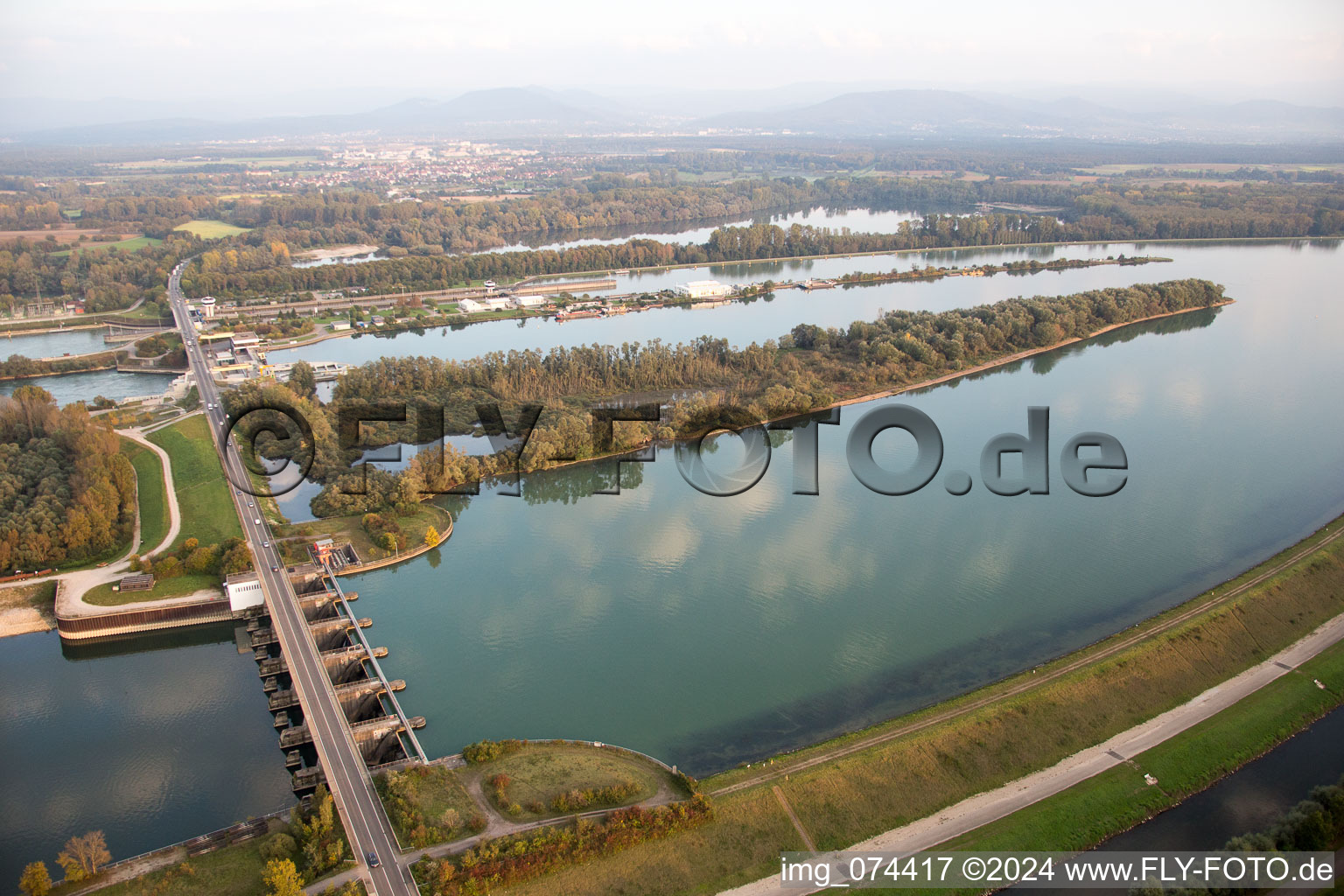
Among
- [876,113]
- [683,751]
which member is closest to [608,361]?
[683,751]

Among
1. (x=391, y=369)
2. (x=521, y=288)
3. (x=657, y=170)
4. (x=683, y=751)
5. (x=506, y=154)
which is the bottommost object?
(x=683, y=751)

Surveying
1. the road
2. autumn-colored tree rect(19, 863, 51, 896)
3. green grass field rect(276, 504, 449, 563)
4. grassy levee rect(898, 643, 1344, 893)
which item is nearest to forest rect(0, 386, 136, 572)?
the road

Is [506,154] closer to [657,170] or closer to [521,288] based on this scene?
[657,170]

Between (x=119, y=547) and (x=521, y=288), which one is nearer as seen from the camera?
→ (x=119, y=547)

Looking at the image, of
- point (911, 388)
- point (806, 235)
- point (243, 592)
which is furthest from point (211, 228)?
point (911, 388)

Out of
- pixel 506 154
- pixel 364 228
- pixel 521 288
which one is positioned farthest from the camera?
pixel 506 154

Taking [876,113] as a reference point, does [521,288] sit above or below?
below

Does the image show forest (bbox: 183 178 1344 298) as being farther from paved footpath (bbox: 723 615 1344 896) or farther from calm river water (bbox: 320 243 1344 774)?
paved footpath (bbox: 723 615 1344 896)
